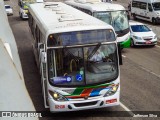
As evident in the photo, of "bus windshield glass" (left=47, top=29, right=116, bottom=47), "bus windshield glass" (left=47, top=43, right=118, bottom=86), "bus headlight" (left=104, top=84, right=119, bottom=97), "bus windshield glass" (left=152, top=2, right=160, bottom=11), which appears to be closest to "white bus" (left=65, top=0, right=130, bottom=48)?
"bus windshield glass" (left=47, top=29, right=116, bottom=47)

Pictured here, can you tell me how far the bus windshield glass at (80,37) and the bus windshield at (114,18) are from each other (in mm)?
8754

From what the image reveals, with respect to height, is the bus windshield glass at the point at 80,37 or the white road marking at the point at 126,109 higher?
the bus windshield glass at the point at 80,37

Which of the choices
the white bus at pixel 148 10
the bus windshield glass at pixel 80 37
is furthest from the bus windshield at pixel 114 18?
the white bus at pixel 148 10

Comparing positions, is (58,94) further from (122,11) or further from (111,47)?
(122,11)

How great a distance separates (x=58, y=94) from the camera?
891cm

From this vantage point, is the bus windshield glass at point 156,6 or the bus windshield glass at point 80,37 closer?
the bus windshield glass at point 80,37

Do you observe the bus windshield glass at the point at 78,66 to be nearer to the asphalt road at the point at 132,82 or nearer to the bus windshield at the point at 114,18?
the asphalt road at the point at 132,82

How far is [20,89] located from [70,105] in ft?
17.6

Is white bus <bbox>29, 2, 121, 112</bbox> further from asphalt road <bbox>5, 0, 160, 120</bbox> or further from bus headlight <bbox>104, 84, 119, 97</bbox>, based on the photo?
asphalt road <bbox>5, 0, 160, 120</bbox>

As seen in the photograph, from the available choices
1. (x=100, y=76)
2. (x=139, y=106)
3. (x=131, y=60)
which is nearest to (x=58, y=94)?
(x=100, y=76)

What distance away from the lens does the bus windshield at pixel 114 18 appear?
1803 cm

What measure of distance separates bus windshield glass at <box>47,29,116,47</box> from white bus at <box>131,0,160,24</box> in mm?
19766

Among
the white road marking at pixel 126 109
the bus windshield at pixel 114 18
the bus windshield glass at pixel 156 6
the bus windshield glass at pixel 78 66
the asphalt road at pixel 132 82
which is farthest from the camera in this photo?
the bus windshield glass at pixel 156 6

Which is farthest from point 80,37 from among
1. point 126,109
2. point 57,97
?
point 126,109
